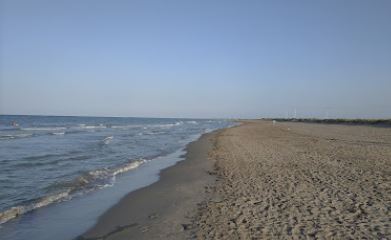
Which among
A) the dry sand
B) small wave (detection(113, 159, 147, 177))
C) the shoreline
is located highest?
the dry sand

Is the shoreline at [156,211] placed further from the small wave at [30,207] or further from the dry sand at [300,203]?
the small wave at [30,207]

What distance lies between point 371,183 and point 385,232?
4.57 metres

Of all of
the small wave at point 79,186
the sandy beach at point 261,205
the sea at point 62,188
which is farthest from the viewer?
the small wave at point 79,186

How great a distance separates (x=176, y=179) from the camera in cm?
1348

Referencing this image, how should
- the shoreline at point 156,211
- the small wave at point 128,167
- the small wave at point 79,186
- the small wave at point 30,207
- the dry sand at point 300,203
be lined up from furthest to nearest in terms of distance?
the small wave at point 128,167 < the small wave at point 79,186 < the small wave at point 30,207 < the shoreline at point 156,211 < the dry sand at point 300,203

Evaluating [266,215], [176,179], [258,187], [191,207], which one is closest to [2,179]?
[176,179]

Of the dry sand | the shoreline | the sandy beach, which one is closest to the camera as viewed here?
the dry sand

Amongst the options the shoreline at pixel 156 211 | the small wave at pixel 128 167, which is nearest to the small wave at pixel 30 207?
the shoreline at pixel 156 211

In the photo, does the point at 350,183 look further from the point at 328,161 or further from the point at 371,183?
the point at 328,161

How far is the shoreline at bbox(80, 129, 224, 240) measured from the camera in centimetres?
710

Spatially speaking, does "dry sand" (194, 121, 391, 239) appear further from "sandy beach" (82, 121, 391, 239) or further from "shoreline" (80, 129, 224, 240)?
"shoreline" (80, 129, 224, 240)

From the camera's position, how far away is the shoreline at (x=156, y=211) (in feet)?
23.3

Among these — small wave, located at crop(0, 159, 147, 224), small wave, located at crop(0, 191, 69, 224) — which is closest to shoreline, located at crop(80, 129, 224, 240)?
small wave, located at crop(0, 159, 147, 224)

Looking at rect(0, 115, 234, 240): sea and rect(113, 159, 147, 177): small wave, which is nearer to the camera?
rect(0, 115, 234, 240): sea
